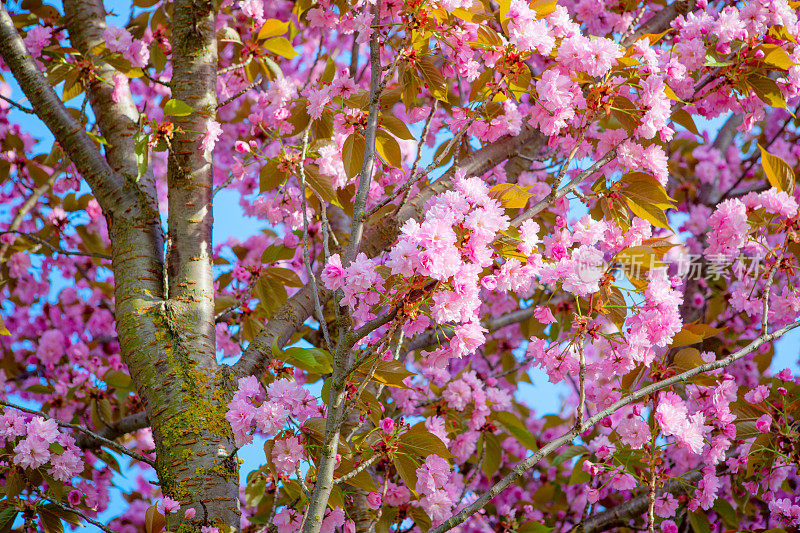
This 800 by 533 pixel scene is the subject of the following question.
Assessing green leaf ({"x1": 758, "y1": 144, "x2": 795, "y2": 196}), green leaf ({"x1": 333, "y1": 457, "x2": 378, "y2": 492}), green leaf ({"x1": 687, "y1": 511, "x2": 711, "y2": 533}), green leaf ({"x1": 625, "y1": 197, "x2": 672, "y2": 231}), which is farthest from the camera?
green leaf ({"x1": 687, "y1": 511, "x2": 711, "y2": 533})

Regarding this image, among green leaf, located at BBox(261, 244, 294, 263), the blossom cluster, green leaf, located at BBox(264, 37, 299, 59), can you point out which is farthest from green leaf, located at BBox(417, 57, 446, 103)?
the blossom cluster

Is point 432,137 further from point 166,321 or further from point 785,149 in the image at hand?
point 785,149

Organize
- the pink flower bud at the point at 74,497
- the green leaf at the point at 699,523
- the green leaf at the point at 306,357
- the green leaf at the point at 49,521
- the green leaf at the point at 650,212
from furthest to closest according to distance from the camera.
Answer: the green leaf at the point at 699,523 < the pink flower bud at the point at 74,497 < the green leaf at the point at 49,521 < the green leaf at the point at 650,212 < the green leaf at the point at 306,357

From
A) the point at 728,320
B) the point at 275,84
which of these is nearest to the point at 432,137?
the point at 275,84

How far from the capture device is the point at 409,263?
152 cm

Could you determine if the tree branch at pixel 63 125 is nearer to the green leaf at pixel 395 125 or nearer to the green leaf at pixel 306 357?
the green leaf at pixel 395 125

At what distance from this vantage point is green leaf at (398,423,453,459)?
1.97m

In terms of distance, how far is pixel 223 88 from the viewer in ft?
11.8

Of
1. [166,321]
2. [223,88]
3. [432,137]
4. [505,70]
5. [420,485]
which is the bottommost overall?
[420,485]

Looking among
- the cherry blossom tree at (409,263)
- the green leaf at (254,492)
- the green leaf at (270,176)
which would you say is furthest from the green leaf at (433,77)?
the green leaf at (254,492)

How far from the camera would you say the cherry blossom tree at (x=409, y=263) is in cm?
179

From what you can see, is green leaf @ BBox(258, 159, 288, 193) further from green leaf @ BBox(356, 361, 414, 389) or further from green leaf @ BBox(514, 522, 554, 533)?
green leaf @ BBox(514, 522, 554, 533)

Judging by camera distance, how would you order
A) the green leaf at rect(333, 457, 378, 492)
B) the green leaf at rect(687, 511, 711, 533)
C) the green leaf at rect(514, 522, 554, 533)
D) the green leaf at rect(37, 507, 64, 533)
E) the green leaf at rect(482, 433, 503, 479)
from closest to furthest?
the green leaf at rect(333, 457, 378, 492) → the green leaf at rect(37, 507, 64, 533) → the green leaf at rect(514, 522, 554, 533) → the green leaf at rect(687, 511, 711, 533) → the green leaf at rect(482, 433, 503, 479)

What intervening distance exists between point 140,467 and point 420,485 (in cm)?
314
